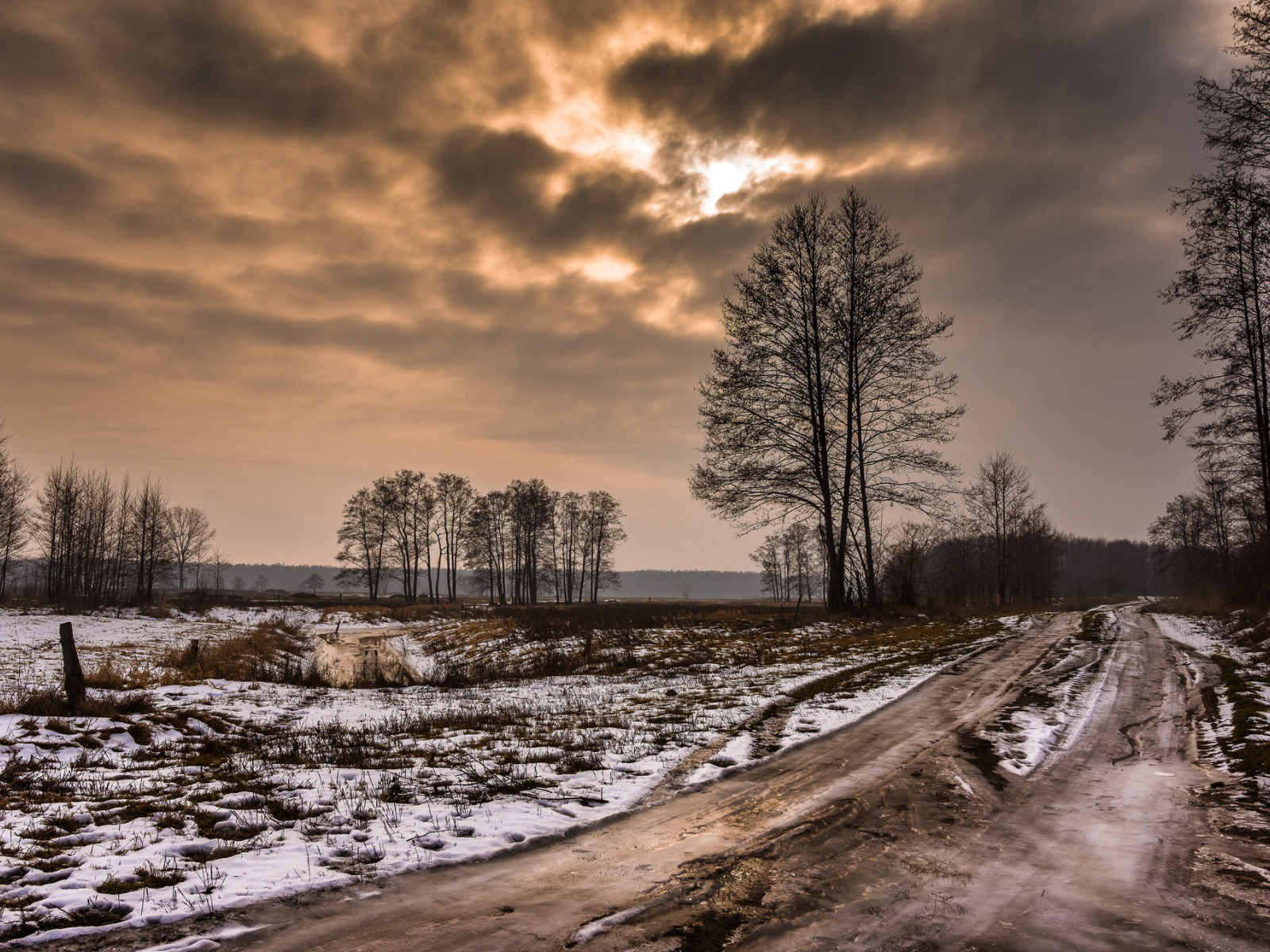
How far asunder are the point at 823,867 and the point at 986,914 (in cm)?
101

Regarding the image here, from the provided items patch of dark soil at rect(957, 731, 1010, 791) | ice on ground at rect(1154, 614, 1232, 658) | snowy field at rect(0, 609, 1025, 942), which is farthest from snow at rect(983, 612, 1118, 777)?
ice on ground at rect(1154, 614, 1232, 658)

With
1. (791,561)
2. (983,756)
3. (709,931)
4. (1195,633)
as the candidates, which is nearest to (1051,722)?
(983,756)

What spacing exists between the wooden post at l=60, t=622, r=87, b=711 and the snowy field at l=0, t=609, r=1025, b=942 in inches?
10.7

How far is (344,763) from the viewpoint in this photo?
7.30m

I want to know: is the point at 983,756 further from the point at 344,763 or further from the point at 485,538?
the point at 485,538

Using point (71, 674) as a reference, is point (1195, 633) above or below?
below

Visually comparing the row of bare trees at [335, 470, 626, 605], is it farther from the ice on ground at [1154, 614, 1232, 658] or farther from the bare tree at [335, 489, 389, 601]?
the ice on ground at [1154, 614, 1232, 658]

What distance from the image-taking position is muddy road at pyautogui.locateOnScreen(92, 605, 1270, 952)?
3.37m

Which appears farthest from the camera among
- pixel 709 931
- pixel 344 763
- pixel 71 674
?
pixel 71 674

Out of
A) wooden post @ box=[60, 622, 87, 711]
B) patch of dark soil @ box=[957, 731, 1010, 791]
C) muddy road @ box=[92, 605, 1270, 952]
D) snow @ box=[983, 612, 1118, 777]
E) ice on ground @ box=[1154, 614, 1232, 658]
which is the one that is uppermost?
wooden post @ box=[60, 622, 87, 711]

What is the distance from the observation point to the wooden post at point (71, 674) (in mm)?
9266

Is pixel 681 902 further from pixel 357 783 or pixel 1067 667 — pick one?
pixel 1067 667

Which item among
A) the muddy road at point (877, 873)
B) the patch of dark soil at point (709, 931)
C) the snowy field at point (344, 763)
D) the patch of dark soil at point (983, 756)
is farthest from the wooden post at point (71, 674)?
the patch of dark soil at point (983, 756)

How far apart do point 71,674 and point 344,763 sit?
18.3 ft
